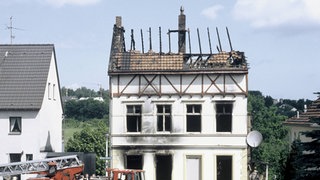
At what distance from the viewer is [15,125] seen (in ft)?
149

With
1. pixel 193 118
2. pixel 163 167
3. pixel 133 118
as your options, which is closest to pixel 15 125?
pixel 133 118

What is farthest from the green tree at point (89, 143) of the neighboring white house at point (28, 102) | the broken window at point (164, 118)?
the broken window at point (164, 118)

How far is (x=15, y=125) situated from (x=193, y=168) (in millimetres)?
13492

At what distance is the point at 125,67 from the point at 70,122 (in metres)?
98.0

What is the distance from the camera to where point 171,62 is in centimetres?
3975

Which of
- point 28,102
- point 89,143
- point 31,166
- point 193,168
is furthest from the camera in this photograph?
point 89,143

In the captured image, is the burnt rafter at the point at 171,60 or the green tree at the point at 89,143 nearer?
the burnt rafter at the point at 171,60

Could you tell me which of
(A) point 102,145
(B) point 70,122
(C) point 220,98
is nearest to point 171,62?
(C) point 220,98

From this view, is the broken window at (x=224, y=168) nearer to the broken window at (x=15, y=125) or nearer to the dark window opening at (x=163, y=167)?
the dark window opening at (x=163, y=167)

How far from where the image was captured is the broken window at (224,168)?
38.9 m

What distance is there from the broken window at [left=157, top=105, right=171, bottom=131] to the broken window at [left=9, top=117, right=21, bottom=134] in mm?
11130

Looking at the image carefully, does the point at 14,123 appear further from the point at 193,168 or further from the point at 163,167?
the point at 193,168

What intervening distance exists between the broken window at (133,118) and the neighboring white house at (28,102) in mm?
8333

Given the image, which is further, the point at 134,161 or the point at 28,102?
the point at 28,102
